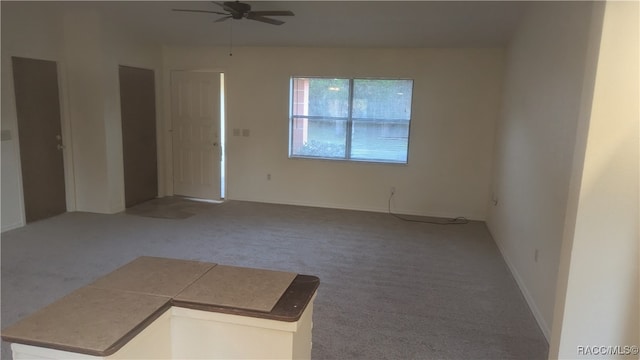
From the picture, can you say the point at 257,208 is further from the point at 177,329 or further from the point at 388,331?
the point at 177,329

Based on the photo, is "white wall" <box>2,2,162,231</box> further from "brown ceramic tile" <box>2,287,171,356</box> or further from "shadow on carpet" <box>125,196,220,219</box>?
"brown ceramic tile" <box>2,287,171,356</box>

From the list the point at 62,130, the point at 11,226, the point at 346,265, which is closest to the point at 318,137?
the point at 346,265

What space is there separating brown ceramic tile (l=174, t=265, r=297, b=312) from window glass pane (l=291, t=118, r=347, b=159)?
187 inches

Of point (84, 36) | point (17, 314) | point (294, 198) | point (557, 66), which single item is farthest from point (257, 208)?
point (557, 66)

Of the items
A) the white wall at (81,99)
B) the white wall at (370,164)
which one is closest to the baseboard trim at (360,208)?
the white wall at (370,164)

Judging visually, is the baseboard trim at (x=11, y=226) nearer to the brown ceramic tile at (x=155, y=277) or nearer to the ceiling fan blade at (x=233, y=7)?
the ceiling fan blade at (x=233, y=7)

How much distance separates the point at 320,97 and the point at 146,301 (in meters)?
5.14

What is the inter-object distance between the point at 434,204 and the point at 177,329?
5.14m

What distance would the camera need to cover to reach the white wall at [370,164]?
568cm

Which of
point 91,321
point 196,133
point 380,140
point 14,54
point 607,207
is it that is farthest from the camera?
point 196,133

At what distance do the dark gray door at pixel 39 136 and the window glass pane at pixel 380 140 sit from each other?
386 cm

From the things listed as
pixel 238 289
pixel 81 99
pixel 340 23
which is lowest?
pixel 238 289

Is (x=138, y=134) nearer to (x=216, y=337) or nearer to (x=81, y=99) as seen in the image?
(x=81, y=99)

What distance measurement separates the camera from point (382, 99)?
19.6 ft
